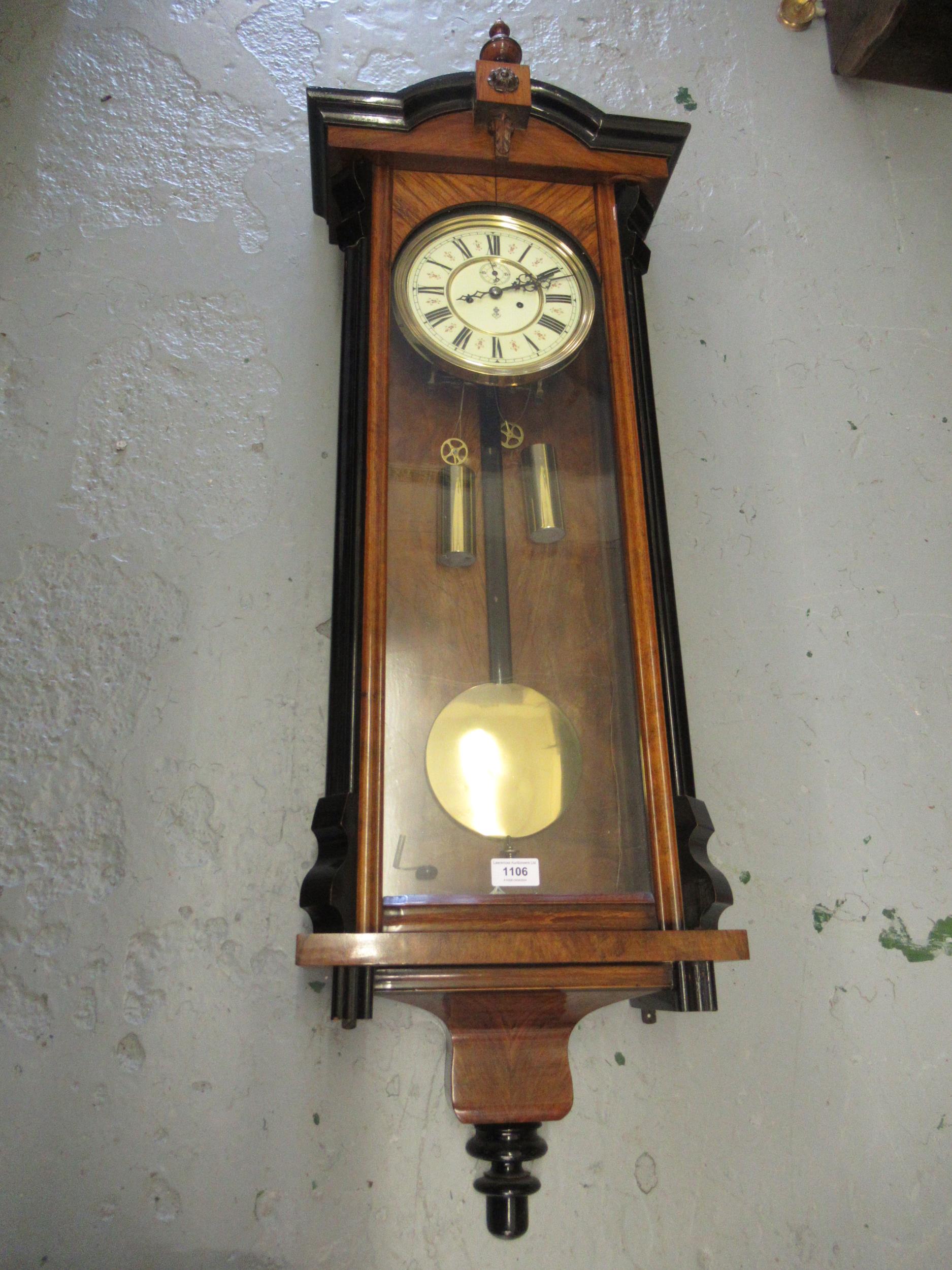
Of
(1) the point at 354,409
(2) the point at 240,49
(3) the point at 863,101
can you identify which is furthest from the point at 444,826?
(3) the point at 863,101

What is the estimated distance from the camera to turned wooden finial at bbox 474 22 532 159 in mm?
980

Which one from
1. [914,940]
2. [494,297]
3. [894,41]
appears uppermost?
[894,41]

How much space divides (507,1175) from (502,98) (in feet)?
3.25

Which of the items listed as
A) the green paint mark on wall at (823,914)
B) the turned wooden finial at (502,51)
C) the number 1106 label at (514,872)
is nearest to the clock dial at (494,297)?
the turned wooden finial at (502,51)

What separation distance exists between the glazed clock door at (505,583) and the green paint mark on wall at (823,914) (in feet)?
0.90

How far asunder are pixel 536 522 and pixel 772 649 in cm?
33

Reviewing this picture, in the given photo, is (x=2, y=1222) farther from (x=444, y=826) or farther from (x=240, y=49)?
(x=240, y=49)

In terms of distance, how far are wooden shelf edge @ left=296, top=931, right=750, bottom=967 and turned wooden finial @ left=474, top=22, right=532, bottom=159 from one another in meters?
0.75

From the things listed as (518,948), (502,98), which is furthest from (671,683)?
(502,98)

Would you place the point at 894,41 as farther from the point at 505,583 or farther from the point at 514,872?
the point at 514,872

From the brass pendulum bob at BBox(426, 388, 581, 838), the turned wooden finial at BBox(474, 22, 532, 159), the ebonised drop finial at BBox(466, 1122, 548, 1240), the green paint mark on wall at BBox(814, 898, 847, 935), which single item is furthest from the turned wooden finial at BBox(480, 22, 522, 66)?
the ebonised drop finial at BBox(466, 1122, 548, 1240)

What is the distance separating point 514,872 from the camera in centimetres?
81

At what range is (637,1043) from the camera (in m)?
0.92

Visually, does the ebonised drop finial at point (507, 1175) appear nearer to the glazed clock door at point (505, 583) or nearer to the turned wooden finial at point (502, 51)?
the glazed clock door at point (505, 583)
